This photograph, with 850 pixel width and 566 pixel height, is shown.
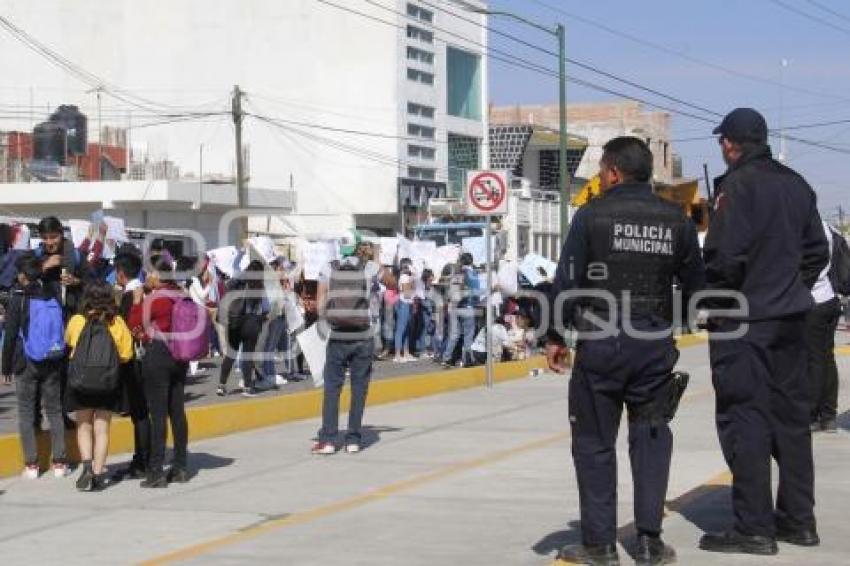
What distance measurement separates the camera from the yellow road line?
7896 mm

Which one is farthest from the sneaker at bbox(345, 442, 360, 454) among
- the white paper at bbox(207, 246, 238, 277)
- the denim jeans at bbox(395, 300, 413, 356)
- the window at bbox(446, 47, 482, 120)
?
the window at bbox(446, 47, 482, 120)

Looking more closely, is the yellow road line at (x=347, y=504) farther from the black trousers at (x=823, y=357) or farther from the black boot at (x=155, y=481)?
the black trousers at (x=823, y=357)

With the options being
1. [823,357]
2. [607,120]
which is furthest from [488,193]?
[607,120]

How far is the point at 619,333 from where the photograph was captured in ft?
21.9

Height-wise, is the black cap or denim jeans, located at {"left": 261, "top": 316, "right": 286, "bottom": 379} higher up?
the black cap

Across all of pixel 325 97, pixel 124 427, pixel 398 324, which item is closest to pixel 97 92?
pixel 325 97

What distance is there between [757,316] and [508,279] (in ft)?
58.8

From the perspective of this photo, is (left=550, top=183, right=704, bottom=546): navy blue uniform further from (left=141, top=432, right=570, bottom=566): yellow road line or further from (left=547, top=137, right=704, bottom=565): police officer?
(left=141, top=432, right=570, bottom=566): yellow road line

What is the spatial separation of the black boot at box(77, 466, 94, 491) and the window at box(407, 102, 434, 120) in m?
58.0

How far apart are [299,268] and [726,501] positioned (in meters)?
12.8

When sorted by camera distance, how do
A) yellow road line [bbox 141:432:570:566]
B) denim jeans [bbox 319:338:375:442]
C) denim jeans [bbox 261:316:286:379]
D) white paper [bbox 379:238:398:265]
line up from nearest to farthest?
yellow road line [bbox 141:432:570:566], denim jeans [bbox 319:338:375:442], denim jeans [bbox 261:316:286:379], white paper [bbox 379:238:398:265]

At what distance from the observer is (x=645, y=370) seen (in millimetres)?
6723

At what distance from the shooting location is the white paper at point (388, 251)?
26.4 m

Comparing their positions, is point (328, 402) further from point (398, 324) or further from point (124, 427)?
point (398, 324)
